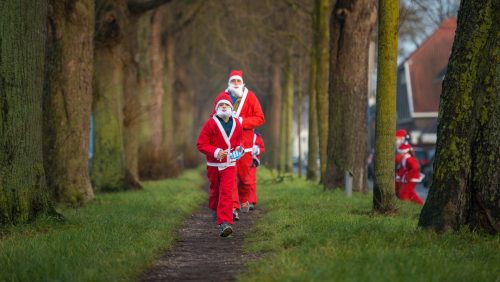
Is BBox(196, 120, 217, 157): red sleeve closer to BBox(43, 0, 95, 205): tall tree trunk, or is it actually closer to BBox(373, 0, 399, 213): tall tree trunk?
BBox(373, 0, 399, 213): tall tree trunk

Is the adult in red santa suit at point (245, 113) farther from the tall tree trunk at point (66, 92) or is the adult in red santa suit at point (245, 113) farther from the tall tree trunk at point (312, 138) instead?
the tall tree trunk at point (312, 138)

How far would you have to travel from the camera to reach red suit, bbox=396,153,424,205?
18625mm

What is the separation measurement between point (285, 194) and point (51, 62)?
5930 mm

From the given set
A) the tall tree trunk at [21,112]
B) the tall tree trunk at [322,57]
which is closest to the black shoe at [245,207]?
the tall tree trunk at [21,112]

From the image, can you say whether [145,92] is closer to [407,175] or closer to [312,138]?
[312,138]

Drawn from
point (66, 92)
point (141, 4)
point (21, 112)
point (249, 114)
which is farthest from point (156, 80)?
point (21, 112)

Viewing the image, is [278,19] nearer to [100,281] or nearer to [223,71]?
[223,71]

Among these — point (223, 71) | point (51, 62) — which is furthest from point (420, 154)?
point (51, 62)

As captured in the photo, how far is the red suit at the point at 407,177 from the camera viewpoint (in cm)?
1862

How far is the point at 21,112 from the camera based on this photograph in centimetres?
1125

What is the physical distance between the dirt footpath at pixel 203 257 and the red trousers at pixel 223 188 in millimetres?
307

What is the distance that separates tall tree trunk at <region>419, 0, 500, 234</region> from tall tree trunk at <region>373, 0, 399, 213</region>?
287 cm

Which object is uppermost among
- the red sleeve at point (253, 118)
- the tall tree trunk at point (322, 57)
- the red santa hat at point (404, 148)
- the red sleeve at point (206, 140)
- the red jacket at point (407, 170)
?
the tall tree trunk at point (322, 57)

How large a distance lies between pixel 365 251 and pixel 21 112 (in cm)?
517
